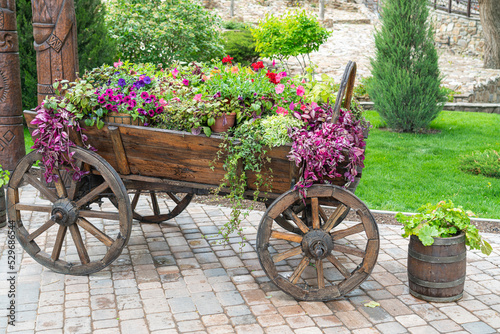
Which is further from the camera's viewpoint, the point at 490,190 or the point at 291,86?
the point at 490,190

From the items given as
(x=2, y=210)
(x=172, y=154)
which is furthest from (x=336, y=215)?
(x=2, y=210)

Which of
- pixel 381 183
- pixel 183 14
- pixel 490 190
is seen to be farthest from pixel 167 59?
pixel 490 190

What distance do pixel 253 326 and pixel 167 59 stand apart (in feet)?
25.3

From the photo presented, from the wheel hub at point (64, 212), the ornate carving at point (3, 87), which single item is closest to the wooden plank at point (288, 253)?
the wheel hub at point (64, 212)

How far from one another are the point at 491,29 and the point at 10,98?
14077 millimetres

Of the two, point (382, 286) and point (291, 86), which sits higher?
point (291, 86)

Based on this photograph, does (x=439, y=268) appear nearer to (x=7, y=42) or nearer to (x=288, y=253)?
(x=288, y=253)

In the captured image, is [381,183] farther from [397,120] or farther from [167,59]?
[167,59]

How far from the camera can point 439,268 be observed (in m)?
3.59

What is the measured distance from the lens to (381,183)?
22.6 ft

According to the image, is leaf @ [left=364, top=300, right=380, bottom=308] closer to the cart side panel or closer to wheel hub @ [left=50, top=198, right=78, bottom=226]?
the cart side panel

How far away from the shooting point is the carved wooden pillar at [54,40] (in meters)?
4.64

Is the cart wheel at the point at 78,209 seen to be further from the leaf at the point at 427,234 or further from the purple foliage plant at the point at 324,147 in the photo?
the leaf at the point at 427,234

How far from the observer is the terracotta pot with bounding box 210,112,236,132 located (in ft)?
11.7
